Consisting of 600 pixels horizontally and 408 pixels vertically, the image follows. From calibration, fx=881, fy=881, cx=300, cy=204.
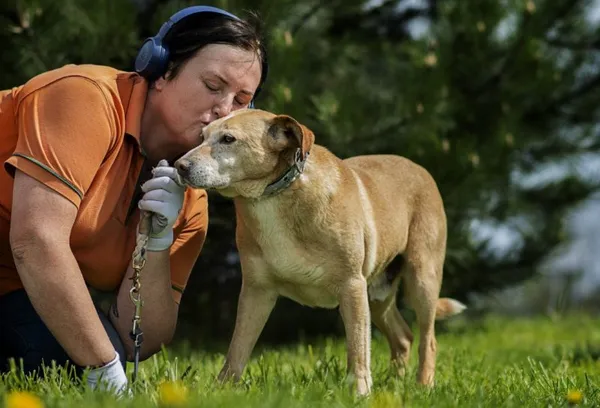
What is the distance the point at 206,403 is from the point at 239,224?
124 centimetres

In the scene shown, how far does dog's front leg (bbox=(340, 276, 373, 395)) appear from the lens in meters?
3.30

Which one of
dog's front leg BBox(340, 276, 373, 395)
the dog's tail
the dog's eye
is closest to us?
the dog's eye

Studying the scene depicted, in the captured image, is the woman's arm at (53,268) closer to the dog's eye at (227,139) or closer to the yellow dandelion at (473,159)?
the dog's eye at (227,139)

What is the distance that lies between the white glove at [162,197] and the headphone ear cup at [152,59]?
363 millimetres

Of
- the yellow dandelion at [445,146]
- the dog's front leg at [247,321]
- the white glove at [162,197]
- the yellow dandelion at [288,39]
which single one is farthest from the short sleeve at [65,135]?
the yellow dandelion at [445,146]

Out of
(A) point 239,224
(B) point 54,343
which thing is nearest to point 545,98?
(A) point 239,224

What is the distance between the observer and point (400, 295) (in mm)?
6426

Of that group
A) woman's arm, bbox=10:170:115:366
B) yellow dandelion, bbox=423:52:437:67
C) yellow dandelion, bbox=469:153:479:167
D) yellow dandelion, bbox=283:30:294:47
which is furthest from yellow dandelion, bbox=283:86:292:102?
woman's arm, bbox=10:170:115:366

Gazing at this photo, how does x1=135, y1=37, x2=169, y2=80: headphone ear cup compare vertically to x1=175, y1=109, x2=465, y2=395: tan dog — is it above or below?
above

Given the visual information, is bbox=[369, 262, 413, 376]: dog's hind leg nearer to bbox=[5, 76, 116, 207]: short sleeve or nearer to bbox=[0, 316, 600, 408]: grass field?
bbox=[0, 316, 600, 408]: grass field

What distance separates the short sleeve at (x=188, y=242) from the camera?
3.68m

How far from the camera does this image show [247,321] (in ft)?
11.5

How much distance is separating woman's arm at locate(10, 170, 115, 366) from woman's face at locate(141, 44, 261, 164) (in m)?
0.59

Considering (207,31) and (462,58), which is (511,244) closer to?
(462,58)
